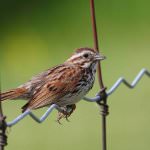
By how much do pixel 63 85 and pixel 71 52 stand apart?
335 cm

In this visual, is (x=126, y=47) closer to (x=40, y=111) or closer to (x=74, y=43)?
(x=74, y=43)

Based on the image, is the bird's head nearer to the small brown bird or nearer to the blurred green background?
the small brown bird

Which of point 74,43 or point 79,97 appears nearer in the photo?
point 79,97

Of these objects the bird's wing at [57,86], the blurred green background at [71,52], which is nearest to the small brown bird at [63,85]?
the bird's wing at [57,86]

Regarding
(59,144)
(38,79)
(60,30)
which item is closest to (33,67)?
(60,30)

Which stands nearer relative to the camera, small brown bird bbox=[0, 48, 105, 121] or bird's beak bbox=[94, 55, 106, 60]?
bird's beak bbox=[94, 55, 106, 60]

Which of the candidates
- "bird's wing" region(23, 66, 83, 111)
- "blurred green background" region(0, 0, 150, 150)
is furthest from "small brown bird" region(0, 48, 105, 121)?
"blurred green background" region(0, 0, 150, 150)

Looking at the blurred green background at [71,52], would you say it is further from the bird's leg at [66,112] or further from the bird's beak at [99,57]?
the bird's beak at [99,57]

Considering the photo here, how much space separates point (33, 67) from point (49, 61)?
5.6 inches

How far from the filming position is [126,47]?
30.2 ft

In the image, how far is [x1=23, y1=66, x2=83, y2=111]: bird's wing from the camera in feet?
17.1

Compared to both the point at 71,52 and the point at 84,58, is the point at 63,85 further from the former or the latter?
the point at 71,52

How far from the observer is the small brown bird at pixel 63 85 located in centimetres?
525

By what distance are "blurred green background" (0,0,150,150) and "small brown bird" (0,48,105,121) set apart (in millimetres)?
1741
